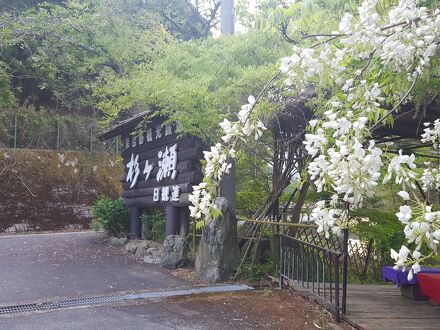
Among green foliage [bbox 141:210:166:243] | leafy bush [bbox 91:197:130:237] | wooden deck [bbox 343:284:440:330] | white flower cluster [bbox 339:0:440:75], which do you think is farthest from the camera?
leafy bush [bbox 91:197:130:237]

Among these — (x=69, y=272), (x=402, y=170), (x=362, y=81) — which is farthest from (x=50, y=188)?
(x=402, y=170)

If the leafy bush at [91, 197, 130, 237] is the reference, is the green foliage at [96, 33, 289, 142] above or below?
above

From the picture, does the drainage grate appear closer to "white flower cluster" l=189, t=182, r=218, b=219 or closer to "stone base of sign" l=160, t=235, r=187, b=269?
"stone base of sign" l=160, t=235, r=187, b=269

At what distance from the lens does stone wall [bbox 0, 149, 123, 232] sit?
1708cm

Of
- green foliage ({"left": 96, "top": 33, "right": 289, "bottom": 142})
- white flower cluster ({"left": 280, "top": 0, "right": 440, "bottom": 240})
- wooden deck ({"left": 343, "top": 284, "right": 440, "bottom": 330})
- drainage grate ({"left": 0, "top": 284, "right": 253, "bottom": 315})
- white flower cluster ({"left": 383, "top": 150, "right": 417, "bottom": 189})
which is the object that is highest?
green foliage ({"left": 96, "top": 33, "right": 289, "bottom": 142})

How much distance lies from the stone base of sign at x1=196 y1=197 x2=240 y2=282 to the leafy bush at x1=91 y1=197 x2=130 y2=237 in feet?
18.6

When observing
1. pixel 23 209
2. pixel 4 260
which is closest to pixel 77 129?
pixel 23 209

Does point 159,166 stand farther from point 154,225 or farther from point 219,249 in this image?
point 219,249

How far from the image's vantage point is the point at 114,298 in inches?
265

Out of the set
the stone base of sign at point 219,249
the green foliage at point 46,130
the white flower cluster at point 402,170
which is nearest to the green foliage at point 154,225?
the stone base of sign at point 219,249

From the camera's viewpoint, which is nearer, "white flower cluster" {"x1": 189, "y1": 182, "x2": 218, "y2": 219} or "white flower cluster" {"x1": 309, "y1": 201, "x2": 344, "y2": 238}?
"white flower cluster" {"x1": 309, "y1": 201, "x2": 344, "y2": 238}

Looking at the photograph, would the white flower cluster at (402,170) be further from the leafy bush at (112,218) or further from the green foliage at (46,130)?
the green foliage at (46,130)

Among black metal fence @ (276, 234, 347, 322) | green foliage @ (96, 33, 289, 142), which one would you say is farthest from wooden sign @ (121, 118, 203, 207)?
black metal fence @ (276, 234, 347, 322)

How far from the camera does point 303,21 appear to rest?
189 inches
